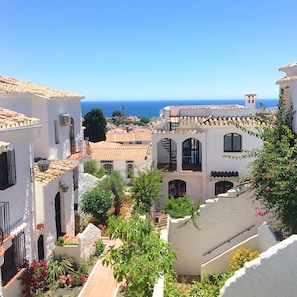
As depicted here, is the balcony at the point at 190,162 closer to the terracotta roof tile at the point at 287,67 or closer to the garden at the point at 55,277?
the terracotta roof tile at the point at 287,67

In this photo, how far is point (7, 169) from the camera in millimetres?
12500

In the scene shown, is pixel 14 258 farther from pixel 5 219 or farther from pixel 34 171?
pixel 34 171

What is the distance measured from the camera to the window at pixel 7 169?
12.3 metres

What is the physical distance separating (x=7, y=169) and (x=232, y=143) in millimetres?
16110

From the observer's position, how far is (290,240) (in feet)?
21.5

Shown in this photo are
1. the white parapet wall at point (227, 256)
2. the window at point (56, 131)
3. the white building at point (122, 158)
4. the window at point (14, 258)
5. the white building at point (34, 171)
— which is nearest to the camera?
the white building at point (34, 171)

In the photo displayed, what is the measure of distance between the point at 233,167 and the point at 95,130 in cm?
4385

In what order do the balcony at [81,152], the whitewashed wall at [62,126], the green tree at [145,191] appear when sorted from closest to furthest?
1. the whitewashed wall at [62,126]
2. the green tree at [145,191]
3. the balcony at [81,152]

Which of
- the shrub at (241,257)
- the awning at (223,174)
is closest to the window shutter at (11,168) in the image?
the shrub at (241,257)

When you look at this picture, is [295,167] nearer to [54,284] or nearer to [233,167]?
[54,284]

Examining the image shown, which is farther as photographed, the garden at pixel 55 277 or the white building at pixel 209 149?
the white building at pixel 209 149

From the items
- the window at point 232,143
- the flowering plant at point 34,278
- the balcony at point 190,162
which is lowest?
the flowering plant at point 34,278

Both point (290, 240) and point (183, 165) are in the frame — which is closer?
point (290, 240)

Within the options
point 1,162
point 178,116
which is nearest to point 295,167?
point 1,162
